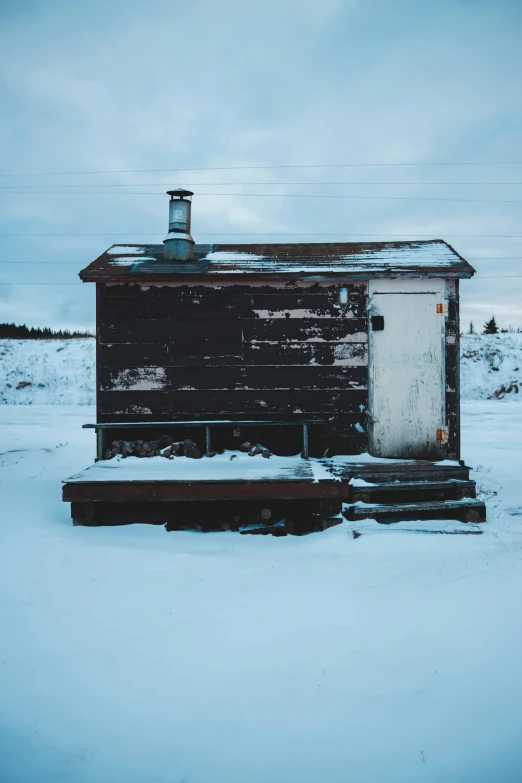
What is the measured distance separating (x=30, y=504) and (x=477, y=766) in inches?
252

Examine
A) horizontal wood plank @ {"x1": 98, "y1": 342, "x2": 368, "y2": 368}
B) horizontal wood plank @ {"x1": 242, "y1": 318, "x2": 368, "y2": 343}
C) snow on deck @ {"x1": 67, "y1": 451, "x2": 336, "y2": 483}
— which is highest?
horizontal wood plank @ {"x1": 242, "y1": 318, "x2": 368, "y2": 343}

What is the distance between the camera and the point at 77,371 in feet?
85.6

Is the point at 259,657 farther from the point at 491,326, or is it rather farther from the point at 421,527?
the point at 491,326

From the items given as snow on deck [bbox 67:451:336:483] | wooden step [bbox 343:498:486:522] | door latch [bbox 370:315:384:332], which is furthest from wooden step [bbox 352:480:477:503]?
door latch [bbox 370:315:384:332]

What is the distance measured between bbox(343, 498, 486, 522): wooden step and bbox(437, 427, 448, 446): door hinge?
5.65 feet

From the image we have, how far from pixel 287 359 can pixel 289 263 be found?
5.19 feet

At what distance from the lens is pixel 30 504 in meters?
7.34

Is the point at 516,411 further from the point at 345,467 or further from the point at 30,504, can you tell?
the point at 30,504

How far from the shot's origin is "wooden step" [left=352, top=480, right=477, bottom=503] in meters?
6.46

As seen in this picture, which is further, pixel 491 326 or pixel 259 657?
pixel 491 326

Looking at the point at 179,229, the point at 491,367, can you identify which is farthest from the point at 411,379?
the point at 491,367

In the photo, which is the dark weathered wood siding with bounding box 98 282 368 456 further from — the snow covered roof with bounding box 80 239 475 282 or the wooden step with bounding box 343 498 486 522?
the wooden step with bounding box 343 498 486 522

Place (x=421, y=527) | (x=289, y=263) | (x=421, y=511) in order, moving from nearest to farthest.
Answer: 1. (x=421, y=527)
2. (x=421, y=511)
3. (x=289, y=263)

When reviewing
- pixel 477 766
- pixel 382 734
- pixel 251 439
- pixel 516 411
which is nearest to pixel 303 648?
pixel 382 734
